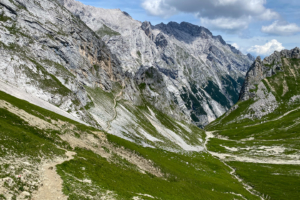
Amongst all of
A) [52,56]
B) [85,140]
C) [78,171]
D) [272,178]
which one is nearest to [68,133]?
[85,140]

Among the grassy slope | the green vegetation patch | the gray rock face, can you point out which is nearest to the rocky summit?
the grassy slope

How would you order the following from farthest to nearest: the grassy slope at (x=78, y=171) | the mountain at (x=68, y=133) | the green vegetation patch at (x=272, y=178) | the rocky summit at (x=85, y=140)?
1. the green vegetation patch at (x=272, y=178)
2. the rocky summit at (x=85, y=140)
3. the grassy slope at (x=78, y=171)
4. the mountain at (x=68, y=133)

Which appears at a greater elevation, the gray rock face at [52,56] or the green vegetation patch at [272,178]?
the gray rock face at [52,56]

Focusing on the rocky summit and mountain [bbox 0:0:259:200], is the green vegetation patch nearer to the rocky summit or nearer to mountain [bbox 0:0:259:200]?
the rocky summit

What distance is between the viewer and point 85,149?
143 ft

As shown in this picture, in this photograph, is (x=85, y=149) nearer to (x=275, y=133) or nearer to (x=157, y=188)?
(x=157, y=188)

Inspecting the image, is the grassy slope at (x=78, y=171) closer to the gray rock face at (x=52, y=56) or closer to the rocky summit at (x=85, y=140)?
the rocky summit at (x=85, y=140)

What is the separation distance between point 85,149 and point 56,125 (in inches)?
387

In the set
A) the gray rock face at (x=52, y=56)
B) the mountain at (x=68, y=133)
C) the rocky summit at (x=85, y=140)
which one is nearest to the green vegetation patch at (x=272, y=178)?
the rocky summit at (x=85, y=140)

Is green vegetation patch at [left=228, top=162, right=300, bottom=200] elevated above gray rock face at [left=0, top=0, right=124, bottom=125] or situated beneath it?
situated beneath

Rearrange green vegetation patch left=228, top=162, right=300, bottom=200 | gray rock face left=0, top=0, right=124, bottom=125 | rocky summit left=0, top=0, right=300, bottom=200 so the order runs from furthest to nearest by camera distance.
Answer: gray rock face left=0, top=0, right=124, bottom=125 < green vegetation patch left=228, top=162, right=300, bottom=200 < rocky summit left=0, top=0, right=300, bottom=200

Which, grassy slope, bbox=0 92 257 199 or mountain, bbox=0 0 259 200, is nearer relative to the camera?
mountain, bbox=0 0 259 200

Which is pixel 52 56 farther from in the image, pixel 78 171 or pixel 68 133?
pixel 78 171

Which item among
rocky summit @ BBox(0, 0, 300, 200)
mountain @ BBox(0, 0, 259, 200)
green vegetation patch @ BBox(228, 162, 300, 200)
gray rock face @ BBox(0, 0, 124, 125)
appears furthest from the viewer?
gray rock face @ BBox(0, 0, 124, 125)
